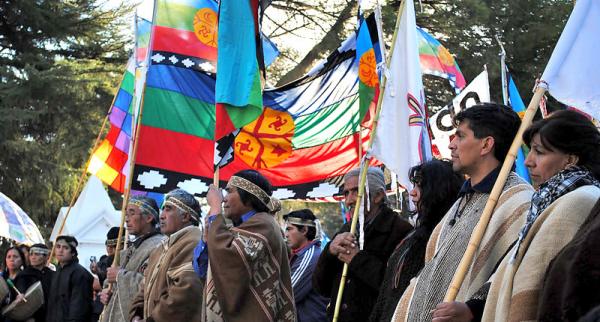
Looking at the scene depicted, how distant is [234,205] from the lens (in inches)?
248

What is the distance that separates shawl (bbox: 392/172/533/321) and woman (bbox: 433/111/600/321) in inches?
11.8


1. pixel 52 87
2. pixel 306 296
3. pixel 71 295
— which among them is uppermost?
pixel 52 87

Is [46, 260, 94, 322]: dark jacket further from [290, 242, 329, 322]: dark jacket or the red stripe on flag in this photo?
[290, 242, 329, 322]: dark jacket

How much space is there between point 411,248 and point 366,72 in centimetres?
333

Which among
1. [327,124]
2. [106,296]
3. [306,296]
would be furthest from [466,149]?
[327,124]

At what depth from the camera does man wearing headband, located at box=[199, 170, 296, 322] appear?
5988 millimetres

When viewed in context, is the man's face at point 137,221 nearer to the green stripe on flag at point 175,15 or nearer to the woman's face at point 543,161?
the green stripe on flag at point 175,15

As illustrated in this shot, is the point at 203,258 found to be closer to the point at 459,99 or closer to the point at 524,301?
the point at 524,301

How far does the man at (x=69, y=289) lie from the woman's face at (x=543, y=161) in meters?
7.84

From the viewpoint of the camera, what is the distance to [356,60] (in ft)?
29.2

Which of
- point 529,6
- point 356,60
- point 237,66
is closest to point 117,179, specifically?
point 356,60

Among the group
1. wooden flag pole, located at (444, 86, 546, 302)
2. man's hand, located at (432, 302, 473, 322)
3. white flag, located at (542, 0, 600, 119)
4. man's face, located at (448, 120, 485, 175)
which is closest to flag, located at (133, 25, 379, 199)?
man's face, located at (448, 120, 485, 175)

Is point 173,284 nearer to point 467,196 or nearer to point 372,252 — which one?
point 372,252

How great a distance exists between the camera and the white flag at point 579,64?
4.04 meters
